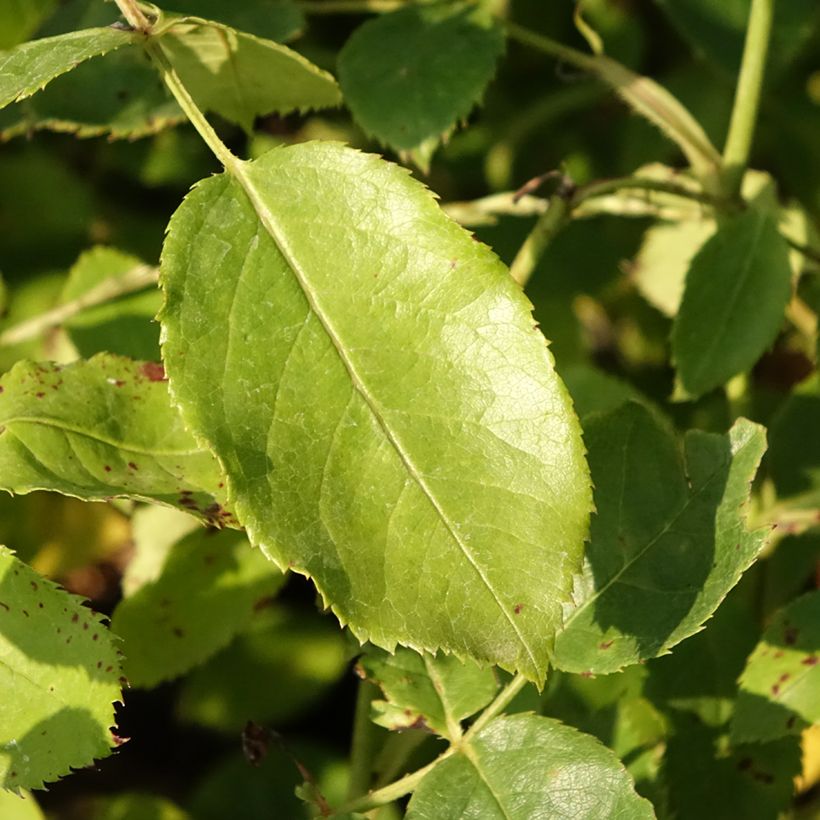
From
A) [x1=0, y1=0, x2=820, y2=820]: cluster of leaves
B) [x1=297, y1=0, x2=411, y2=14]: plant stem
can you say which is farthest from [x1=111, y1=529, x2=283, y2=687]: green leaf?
[x1=297, y1=0, x2=411, y2=14]: plant stem

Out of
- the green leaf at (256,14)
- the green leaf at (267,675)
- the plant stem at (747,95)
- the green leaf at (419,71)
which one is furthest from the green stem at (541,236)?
the green leaf at (267,675)

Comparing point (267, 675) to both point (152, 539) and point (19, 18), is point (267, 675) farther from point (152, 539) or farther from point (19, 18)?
point (19, 18)

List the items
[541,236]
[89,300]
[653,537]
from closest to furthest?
[653,537], [541,236], [89,300]

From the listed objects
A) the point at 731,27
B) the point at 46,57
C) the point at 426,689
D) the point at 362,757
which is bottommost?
the point at 362,757

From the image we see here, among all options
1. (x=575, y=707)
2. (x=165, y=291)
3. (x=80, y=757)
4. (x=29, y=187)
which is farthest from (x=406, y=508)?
(x=29, y=187)

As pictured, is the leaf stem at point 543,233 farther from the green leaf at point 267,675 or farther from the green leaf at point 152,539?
the green leaf at point 267,675

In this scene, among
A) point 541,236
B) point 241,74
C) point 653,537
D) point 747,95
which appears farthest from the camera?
point 747,95

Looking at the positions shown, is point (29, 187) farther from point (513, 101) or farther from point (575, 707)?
point (575, 707)

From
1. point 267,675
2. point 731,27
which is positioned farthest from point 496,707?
point 731,27
